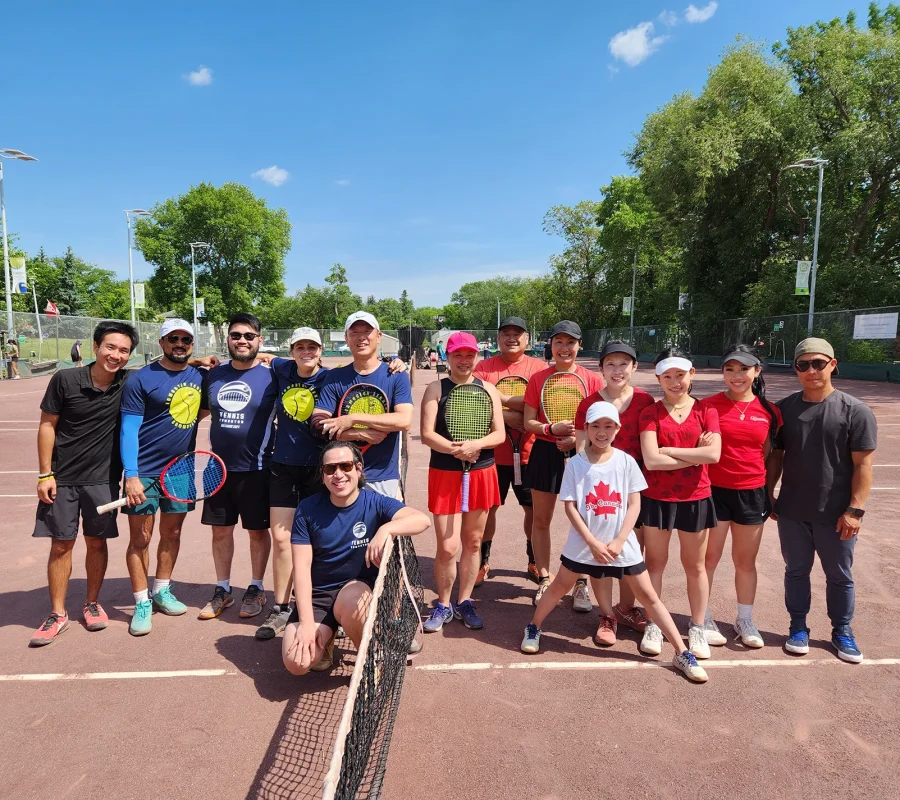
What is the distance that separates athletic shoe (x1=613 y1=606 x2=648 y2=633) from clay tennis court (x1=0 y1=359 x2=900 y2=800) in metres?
0.11

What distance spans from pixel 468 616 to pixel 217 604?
203cm

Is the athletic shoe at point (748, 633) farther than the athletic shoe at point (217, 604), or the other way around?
the athletic shoe at point (217, 604)

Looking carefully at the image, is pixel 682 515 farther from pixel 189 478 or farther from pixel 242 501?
pixel 189 478

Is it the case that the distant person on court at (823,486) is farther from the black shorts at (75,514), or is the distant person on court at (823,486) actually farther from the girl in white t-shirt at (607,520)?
the black shorts at (75,514)

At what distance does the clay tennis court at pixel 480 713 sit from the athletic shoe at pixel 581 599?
0.08 metres

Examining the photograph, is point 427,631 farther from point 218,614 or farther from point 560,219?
point 560,219

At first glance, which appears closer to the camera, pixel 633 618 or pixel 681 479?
pixel 681 479

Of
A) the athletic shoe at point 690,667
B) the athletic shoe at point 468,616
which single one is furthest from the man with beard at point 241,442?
the athletic shoe at point 690,667

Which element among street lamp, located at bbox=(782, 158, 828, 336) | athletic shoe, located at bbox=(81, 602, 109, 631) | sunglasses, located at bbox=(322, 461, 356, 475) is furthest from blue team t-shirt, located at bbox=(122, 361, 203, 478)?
street lamp, located at bbox=(782, 158, 828, 336)

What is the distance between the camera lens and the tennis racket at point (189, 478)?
4.38 metres

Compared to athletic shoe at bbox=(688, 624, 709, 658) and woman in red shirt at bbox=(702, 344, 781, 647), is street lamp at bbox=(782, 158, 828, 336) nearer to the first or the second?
woman in red shirt at bbox=(702, 344, 781, 647)

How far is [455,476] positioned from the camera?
4.24 m

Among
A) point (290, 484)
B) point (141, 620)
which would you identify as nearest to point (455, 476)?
point (290, 484)

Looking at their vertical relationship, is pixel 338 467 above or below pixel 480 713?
above
